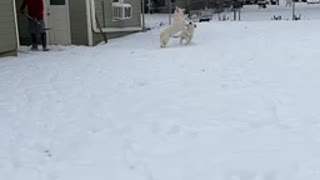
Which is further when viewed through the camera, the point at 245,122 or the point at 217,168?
the point at 245,122

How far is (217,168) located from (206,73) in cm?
413

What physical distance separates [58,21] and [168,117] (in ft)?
32.4

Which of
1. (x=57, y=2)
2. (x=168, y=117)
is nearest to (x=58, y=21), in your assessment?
(x=57, y=2)

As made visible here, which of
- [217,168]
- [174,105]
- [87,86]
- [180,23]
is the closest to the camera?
[217,168]

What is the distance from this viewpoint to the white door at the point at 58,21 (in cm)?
1489

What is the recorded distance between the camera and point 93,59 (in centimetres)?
1127

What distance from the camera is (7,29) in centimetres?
1267

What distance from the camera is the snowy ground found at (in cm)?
448

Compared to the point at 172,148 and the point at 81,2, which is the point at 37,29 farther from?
the point at 172,148

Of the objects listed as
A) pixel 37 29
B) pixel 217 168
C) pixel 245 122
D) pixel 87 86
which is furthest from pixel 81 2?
pixel 217 168

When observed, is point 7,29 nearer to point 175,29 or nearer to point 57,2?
point 57,2

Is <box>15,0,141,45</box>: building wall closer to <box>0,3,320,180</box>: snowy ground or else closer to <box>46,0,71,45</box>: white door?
<box>46,0,71,45</box>: white door

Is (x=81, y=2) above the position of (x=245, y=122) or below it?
above

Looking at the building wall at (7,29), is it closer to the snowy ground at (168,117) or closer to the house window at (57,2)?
the snowy ground at (168,117)
